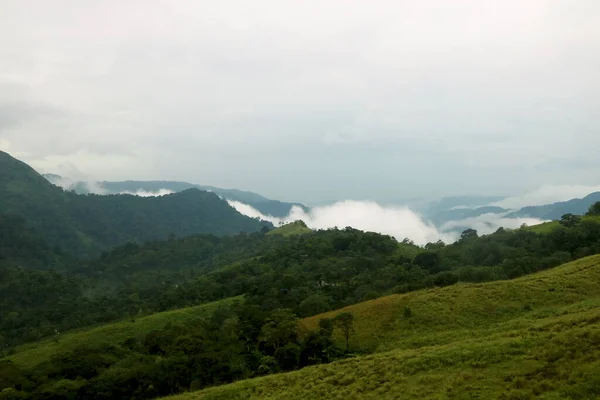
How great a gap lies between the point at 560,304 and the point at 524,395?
28075mm

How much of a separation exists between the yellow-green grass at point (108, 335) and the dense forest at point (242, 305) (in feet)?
18.0

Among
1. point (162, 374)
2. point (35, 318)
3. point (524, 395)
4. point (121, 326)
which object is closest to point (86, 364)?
point (162, 374)

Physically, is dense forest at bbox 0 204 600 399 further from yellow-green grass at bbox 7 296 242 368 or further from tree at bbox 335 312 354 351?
yellow-green grass at bbox 7 296 242 368

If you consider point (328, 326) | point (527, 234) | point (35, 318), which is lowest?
point (35, 318)

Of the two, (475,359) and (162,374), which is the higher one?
(475,359)

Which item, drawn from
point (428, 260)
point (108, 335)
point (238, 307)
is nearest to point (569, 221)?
point (428, 260)

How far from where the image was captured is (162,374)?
4497 centimetres

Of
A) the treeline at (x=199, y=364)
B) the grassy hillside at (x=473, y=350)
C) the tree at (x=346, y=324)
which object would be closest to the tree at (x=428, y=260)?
the grassy hillside at (x=473, y=350)

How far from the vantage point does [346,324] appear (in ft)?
155

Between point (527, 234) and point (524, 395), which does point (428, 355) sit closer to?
point (524, 395)

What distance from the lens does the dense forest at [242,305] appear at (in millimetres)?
45469

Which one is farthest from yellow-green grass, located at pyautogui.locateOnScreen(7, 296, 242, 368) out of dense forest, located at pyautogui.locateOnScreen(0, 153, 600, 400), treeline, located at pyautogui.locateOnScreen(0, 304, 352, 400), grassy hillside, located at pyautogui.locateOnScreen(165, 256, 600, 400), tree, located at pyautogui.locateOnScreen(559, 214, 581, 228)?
tree, located at pyautogui.locateOnScreen(559, 214, 581, 228)

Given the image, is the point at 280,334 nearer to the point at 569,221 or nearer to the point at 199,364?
the point at 199,364

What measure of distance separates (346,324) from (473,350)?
62.4 feet
